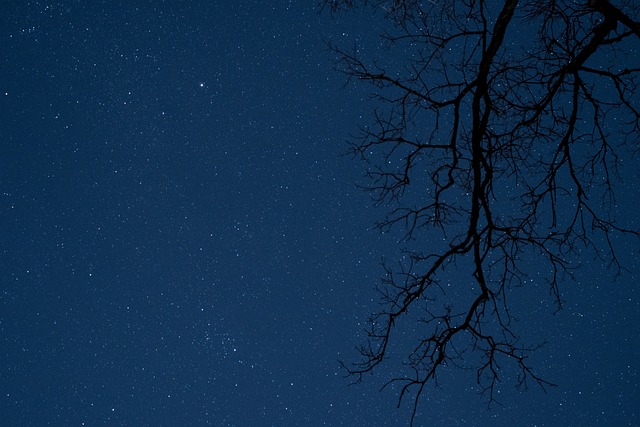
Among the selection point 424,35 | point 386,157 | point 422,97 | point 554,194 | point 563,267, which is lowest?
point 563,267

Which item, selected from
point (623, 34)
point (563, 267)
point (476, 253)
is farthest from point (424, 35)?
point (563, 267)

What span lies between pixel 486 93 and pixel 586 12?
2.00 feet

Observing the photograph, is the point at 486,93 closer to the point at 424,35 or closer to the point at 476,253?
the point at 424,35

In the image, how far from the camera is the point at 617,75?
3045 millimetres

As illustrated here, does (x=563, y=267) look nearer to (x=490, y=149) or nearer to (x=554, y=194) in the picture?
(x=554, y=194)

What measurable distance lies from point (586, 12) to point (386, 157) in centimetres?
121

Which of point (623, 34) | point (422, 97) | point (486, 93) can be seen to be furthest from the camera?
point (422, 97)

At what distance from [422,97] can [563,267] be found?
1149 mm

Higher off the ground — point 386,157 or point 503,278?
point 386,157

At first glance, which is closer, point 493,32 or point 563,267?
point 493,32

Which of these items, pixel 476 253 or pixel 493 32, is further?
pixel 476 253

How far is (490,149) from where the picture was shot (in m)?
3.26

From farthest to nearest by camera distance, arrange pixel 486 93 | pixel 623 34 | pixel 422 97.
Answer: pixel 422 97
pixel 486 93
pixel 623 34

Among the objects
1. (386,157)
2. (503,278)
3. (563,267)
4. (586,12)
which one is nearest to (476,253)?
(503,278)
